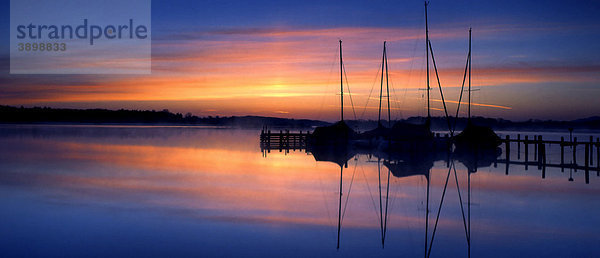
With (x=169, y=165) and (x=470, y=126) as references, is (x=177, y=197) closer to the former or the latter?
(x=169, y=165)

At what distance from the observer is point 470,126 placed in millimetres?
44469

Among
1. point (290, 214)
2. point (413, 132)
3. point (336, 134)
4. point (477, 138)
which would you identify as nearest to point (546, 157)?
point (477, 138)

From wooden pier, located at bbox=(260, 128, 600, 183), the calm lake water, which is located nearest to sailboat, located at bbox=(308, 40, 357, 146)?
wooden pier, located at bbox=(260, 128, 600, 183)

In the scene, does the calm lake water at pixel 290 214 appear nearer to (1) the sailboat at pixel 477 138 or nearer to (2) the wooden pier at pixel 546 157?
(2) the wooden pier at pixel 546 157

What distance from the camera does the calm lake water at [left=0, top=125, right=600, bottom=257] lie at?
1113 cm

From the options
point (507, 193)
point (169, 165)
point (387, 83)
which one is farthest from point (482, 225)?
point (387, 83)

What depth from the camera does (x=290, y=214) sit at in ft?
48.7

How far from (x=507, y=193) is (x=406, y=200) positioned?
14.6ft

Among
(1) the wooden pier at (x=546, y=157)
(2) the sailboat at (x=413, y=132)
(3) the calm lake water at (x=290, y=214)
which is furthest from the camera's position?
(2) the sailboat at (x=413, y=132)

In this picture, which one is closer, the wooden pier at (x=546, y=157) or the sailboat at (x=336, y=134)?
the wooden pier at (x=546, y=157)

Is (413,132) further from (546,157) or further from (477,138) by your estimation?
(546,157)

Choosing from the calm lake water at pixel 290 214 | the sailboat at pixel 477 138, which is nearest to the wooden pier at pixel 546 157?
the sailboat at pixel 477 138

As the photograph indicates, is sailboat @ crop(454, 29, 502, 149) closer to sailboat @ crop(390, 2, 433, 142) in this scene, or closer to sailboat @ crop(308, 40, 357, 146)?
sailboat @ crop(390, 2, 433, 142)

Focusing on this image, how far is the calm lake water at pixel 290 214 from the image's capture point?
11133 mm
